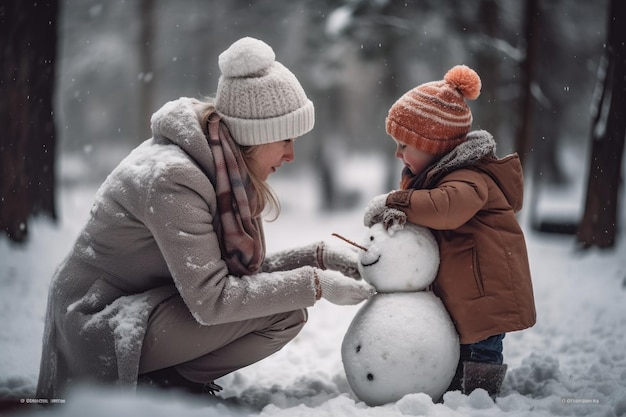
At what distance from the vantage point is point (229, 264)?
2.53 meters

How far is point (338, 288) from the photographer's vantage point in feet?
8.20

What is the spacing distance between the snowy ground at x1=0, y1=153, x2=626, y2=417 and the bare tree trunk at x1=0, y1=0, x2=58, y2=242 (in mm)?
340

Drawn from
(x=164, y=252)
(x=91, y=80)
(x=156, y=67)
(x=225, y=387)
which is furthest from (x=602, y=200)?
(x=91, y=80)

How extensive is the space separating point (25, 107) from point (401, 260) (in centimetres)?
409

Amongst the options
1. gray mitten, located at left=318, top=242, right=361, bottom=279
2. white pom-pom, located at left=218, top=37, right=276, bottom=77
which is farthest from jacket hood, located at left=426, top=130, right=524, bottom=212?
white pom-pom, located at left=218, top=37, right=276, bottom=77

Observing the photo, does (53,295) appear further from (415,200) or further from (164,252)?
(415,200)

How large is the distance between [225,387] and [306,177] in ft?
55.0

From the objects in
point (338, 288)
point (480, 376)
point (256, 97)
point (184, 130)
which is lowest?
point (480, 376)

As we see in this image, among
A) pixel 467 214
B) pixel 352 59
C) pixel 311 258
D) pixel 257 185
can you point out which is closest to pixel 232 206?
pixel 257 185

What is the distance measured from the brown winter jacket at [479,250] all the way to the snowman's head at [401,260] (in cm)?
7

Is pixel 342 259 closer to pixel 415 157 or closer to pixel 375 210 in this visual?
pixel 375 210

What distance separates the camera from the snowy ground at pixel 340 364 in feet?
7.77

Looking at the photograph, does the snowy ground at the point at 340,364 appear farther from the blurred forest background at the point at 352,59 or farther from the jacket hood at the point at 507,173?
the blurred forest background at the point at 352,59

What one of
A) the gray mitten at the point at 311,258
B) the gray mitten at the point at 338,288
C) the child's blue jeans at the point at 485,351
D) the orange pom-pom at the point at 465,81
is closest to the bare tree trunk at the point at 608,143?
the orange pom-pom at the point at 465,81
